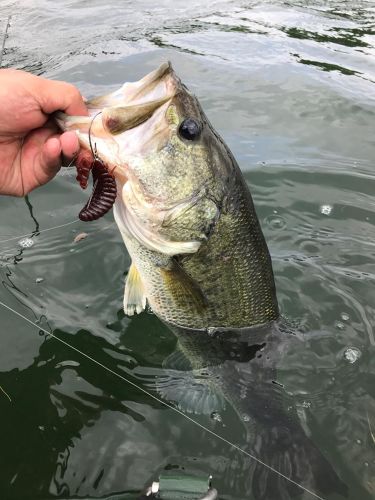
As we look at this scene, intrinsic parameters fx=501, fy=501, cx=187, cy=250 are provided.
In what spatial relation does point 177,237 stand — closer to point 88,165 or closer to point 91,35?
point 88,165

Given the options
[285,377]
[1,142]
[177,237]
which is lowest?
[285,377]

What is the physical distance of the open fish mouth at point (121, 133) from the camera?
238 cm

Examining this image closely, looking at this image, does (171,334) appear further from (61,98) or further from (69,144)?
(61,98)

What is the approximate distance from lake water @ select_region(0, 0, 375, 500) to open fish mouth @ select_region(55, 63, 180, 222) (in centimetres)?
127

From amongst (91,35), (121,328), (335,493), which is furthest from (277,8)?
(335,493)

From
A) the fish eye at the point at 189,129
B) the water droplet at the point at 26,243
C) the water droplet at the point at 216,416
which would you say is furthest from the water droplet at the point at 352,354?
the water droplet at the point at 26,243

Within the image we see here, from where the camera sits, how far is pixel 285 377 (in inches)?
127

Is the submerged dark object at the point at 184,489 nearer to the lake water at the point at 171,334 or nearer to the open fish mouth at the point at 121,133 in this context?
the lake water at the point at 171,334

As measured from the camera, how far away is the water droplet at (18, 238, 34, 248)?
13.5ft

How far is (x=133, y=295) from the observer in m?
2.95

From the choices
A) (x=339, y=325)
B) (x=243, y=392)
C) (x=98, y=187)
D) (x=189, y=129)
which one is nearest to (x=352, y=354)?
(x=339, y=325)

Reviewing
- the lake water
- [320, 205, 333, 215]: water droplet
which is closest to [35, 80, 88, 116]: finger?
the lake water

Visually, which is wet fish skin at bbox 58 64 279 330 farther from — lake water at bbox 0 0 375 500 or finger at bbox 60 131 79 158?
lake water at bbox 0 0 375 500

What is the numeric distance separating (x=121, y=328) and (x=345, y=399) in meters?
1.55
